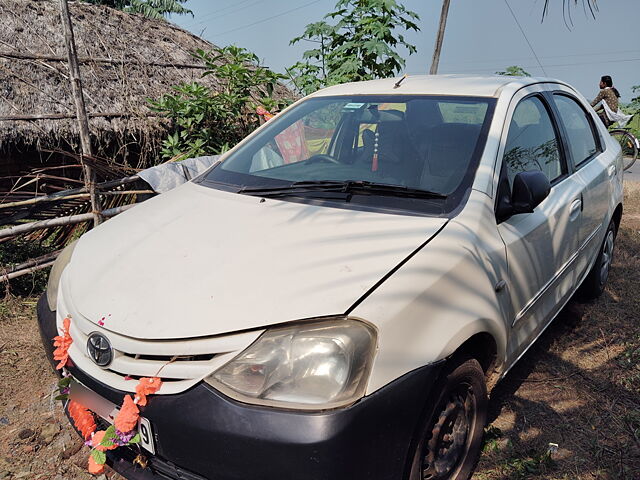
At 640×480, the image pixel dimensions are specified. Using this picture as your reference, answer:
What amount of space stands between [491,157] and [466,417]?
1.12m

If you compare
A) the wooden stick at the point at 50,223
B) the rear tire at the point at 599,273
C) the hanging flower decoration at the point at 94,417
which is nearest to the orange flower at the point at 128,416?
the hanging flower decoration at the point at 94,417

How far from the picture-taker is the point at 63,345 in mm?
1814

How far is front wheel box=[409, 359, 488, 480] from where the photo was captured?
1.65 m

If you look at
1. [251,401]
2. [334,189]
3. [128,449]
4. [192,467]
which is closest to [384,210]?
[334,189]

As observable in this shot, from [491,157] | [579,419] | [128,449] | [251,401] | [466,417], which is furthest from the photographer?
[579,419]

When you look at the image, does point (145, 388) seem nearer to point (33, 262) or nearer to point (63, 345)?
point (63, 345)

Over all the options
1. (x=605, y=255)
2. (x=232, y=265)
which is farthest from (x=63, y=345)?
(x=605, y=255)

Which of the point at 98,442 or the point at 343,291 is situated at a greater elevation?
the point at 343,291

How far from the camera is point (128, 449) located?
1679 mm

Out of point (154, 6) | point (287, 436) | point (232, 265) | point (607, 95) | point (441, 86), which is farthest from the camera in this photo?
point (154, 6)

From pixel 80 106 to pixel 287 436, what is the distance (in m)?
3.51

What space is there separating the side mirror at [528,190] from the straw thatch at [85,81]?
15.6ft

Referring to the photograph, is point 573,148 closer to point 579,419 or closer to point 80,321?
point 579,419

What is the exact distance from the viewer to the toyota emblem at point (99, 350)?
1.64 metres
